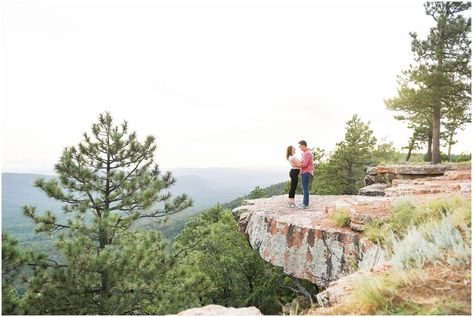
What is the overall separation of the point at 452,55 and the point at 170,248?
639 inches

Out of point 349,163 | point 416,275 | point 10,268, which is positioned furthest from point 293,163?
point 349,163

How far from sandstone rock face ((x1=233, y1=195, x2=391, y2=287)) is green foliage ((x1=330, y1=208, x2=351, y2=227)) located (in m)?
0.14

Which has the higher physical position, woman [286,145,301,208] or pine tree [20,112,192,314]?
woman [286,145,301,208]

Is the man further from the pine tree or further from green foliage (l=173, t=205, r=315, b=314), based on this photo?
green foliage (l=173, t=205, r=315, b=314)

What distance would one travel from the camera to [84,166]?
12102mm

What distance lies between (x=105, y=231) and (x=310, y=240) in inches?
270

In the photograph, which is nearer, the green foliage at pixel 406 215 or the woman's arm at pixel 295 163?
the green foliage at pixel 406 215

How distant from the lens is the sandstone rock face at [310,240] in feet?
24.3

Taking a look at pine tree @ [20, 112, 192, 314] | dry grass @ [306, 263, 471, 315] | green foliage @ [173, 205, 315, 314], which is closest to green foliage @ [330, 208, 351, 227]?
dry grass @ [306, 263, 471, 315]

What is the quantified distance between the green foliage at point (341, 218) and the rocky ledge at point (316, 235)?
96mm

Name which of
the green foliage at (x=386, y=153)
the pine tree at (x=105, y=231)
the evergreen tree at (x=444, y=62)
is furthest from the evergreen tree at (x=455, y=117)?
the pine tree at (x=105, y=231)

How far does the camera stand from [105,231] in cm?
1135

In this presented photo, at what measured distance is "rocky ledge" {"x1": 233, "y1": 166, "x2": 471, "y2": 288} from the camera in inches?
292

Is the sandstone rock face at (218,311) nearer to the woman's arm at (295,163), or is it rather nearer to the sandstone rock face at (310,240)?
the sandstone rock face at (310,240)
